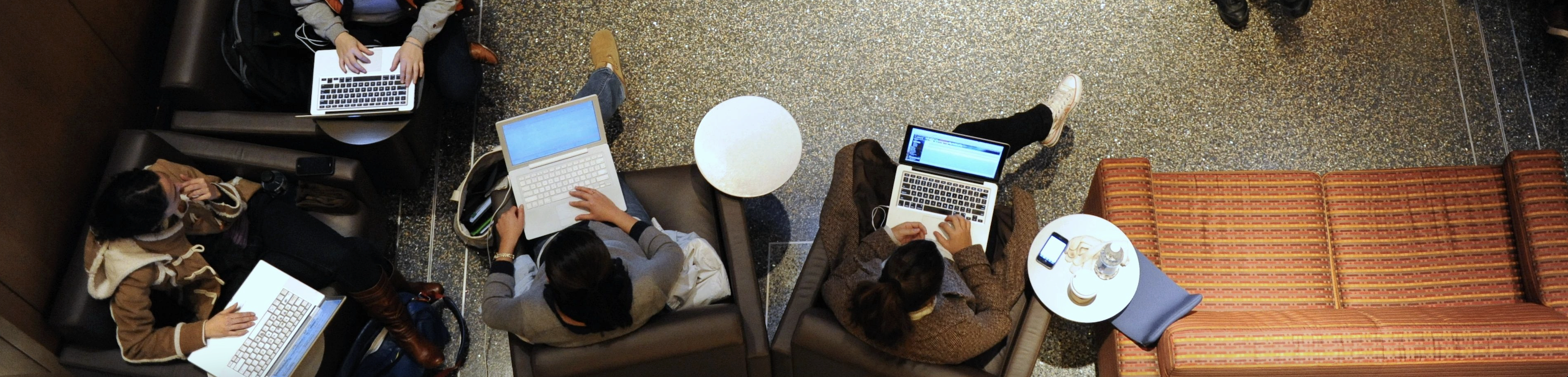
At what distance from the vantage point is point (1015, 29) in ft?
11.4

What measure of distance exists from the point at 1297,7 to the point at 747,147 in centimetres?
226

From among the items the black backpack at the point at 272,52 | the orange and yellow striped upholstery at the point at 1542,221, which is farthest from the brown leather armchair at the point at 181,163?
the orange and yellow striped upholstery at the point at 1542,221

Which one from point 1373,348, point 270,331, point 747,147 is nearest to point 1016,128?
point 747,147

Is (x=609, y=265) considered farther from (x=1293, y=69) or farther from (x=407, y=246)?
(x=1293, y=69)

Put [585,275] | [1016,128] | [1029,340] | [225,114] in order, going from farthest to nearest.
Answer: [1016,128] → [225,114] → [1029,340] → [585,275]

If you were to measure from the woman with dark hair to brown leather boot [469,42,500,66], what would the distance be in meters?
0.84

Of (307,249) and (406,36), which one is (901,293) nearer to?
(307,249)

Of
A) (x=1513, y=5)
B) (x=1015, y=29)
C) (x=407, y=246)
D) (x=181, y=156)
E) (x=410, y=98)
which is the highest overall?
(x=1513, y=5)

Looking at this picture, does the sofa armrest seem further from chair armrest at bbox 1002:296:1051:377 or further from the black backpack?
the black backpack

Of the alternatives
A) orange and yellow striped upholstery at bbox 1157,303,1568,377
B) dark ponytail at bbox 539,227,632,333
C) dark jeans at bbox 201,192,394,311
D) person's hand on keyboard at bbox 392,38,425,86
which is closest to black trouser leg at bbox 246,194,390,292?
dark jeans at bbox 201,192,394,311

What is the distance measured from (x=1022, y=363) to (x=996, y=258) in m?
0.42

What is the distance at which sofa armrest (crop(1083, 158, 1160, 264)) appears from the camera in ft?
8.71

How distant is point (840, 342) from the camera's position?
2293mm

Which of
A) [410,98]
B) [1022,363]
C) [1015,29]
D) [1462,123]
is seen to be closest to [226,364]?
[410,98]
